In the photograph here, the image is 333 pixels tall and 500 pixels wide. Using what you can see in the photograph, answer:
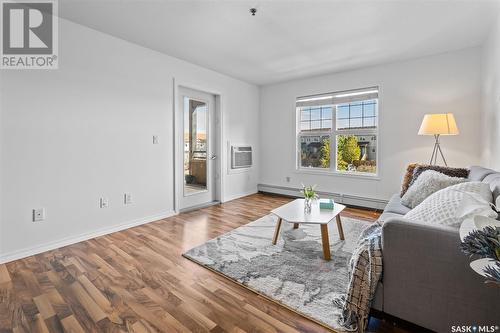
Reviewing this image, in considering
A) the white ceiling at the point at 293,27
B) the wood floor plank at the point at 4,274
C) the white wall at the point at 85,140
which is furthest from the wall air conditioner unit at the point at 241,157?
the wood floor plank at the point at 4,274

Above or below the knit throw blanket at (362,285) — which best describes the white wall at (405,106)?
above

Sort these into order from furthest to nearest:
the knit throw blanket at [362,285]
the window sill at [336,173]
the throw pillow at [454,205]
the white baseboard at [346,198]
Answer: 1. the window sill at [336,173]
2. the white baseboard at [346,198]
3. the knit throw blanket at [362,285]
4. the throw pillow at [454,205]

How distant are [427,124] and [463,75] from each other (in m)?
1.07

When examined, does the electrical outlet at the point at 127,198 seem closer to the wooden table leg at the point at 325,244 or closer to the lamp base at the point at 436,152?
the wooden table leg at the point at 325,244

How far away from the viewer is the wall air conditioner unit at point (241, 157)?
482cm

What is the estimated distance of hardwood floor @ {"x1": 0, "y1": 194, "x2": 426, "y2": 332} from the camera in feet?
4.83

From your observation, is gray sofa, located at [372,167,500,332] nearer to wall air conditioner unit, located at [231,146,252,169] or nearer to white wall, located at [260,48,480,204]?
white wall, located at [260,48,480,204]

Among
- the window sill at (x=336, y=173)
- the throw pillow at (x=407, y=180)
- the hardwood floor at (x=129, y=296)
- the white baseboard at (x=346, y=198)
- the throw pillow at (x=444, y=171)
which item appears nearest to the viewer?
the hardwood floor at (x=129, y=296)

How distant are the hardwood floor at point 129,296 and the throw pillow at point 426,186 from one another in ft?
4.53

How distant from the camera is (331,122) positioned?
4.56 meters

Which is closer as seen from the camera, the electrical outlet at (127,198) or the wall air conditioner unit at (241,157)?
the electrical outlet at (127,198)

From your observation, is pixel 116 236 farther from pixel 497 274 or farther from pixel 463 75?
pixel 463 75

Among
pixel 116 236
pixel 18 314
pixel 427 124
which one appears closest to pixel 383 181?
pixel 427 124

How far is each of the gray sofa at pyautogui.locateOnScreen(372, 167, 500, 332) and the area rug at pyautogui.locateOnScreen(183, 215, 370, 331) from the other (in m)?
0.41
